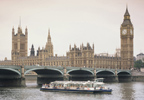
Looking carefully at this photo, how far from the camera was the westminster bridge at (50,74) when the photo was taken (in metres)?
77.6

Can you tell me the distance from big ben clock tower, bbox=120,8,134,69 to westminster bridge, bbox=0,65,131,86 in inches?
1372

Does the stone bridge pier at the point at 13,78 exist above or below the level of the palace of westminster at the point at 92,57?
below

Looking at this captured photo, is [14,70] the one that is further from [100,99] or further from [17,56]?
[17,56]

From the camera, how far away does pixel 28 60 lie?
183 metres

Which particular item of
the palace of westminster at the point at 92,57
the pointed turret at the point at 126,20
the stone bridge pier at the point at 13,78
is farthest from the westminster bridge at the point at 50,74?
the pointed turret at the point at 126,20

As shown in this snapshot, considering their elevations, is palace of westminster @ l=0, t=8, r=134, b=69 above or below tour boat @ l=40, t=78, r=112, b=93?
above

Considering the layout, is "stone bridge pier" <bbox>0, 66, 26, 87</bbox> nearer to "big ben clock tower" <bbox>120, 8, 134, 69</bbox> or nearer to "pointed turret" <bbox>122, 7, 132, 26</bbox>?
"big ben clock tower" <bbox>120, 8, 134, 69</bbox>

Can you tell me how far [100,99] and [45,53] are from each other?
118950 millimetres

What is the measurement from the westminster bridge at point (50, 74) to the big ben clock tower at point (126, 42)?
3486 centimetres

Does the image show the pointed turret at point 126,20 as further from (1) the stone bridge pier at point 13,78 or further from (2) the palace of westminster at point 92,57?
(1) the stone bridge pier at point 13,78

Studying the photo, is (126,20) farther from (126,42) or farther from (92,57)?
(92,57)

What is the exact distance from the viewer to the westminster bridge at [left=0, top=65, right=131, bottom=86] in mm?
77625

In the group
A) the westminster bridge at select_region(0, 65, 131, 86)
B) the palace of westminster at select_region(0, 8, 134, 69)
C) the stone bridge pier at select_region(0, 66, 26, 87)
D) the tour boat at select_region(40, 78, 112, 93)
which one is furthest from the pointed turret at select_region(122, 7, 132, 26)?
the tour boat at select_region(40, 78, 112, 93)

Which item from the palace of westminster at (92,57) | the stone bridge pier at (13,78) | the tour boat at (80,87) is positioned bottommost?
the tour boat at (80,87)
